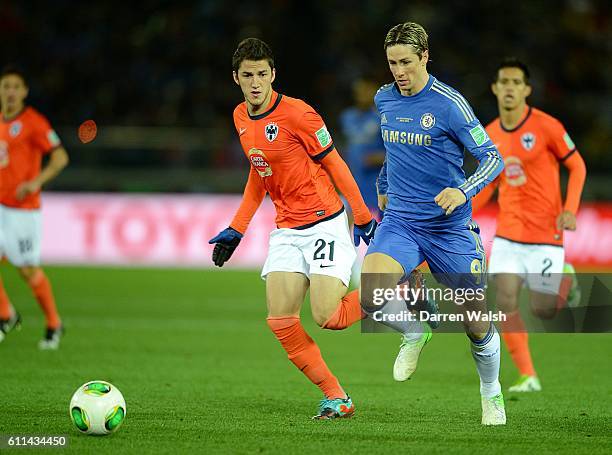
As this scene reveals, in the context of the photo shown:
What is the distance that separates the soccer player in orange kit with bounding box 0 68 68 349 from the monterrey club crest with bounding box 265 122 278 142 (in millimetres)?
3964

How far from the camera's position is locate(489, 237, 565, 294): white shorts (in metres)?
8.25

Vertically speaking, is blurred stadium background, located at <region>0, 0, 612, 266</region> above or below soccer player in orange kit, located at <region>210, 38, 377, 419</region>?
above

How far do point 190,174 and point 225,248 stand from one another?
36.5 feet

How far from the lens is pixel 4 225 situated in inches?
391

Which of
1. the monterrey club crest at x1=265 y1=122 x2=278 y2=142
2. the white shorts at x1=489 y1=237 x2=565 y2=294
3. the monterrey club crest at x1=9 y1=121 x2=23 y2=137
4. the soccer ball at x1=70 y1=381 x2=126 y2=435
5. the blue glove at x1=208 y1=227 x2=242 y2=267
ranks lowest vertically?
the soccer ball at x1=70 y1=381 x2=126 y2=435

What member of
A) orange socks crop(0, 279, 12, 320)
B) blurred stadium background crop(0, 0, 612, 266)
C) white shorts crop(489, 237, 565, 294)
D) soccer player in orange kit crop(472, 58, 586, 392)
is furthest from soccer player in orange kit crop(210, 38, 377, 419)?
blurred stadium background crop(0, 0, 612, 266)

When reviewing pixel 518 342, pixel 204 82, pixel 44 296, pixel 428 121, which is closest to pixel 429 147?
pixel 428 121

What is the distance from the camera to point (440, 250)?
6199mm

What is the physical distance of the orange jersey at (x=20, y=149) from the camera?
9977 millimetres

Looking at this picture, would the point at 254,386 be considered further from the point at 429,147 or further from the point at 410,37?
the point at 410,37

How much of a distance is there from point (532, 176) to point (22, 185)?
457cm

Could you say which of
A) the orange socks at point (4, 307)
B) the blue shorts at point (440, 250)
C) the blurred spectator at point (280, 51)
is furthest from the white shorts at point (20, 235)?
the blurred spectator at point (280, 51)

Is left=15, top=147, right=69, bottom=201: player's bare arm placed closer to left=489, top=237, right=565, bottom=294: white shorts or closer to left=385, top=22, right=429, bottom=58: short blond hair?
left=489, top=237, right=565, bottom=294: white shorts

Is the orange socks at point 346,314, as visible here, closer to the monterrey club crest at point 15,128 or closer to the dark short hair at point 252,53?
the dark short hair at point 252,53
